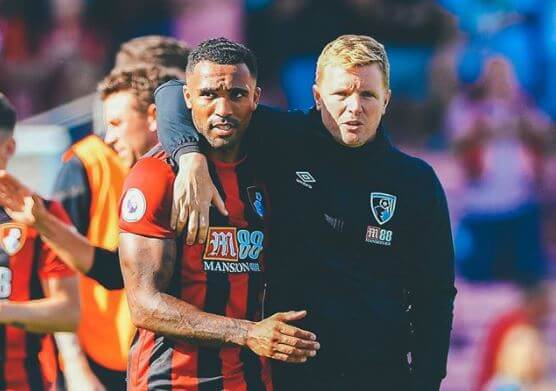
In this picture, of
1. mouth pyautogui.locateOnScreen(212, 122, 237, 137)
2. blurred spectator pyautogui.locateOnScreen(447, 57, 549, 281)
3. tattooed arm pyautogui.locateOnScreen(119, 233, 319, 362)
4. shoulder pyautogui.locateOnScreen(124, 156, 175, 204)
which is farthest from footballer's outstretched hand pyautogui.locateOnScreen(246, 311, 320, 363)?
blurred spectator pyautogui.locateOnScreen(447, 57, 549, 281)

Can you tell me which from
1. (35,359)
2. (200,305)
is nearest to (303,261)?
(200,305)

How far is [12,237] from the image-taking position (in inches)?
228

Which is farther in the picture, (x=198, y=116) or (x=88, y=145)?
(x=88, y=145)

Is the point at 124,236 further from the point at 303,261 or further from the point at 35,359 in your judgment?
the point at 35,359

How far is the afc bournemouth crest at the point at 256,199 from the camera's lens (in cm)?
514

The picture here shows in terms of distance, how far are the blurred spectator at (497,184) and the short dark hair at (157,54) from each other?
4.45m

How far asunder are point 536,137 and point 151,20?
125 inches

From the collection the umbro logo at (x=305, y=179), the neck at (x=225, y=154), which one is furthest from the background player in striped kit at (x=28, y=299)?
the umbro logo at (x=305, y=179)

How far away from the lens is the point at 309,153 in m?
5.44

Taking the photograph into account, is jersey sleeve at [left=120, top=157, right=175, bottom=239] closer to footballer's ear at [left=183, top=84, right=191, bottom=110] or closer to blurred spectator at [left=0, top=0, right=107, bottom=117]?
footballer's ear at [left=183, top=84, right=191, bottom=110]

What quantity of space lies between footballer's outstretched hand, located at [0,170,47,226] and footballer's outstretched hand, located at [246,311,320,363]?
1.25m

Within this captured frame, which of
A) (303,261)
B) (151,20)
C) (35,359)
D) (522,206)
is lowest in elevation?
(35,359)

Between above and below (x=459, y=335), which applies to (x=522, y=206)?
above

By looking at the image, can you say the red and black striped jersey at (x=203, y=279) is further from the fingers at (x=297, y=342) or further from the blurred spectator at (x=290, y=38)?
the blurred spectator at (x=290, y=38)
